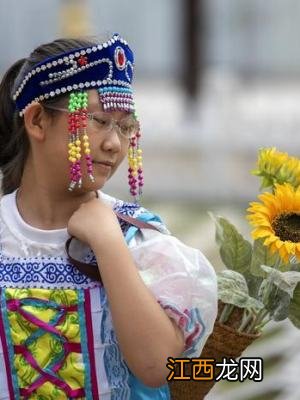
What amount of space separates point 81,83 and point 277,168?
524 mm

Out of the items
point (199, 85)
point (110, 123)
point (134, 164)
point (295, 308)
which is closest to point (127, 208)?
point (134, 164)

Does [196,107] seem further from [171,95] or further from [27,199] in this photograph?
[27,199]

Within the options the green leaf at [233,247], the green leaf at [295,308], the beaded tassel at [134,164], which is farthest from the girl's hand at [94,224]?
the green leaf at [295,308]

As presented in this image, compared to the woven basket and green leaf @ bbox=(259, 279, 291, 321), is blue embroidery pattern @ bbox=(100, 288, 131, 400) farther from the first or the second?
green leaf @ bbox=(259, 279, 291, 321)

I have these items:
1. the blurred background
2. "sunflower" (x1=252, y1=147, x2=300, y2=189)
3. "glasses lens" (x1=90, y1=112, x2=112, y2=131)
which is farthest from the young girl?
the blurred background

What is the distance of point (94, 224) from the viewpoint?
6.57 feet

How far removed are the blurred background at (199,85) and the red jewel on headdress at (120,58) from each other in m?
4.42

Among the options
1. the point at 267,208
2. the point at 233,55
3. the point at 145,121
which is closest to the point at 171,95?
the point at 233,55

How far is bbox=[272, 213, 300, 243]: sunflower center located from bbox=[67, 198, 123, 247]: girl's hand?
36 centimetres

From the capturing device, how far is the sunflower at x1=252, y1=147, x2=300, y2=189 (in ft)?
7.52

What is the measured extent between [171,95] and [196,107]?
1.37 metres

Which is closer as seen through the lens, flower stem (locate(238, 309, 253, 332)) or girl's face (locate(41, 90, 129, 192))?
girl's face (locate(41, 90, 129, 192))

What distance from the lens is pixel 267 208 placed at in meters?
2.19

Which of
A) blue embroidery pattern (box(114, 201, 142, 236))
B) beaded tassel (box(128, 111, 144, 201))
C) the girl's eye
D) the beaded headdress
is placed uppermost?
the beaded headdress
